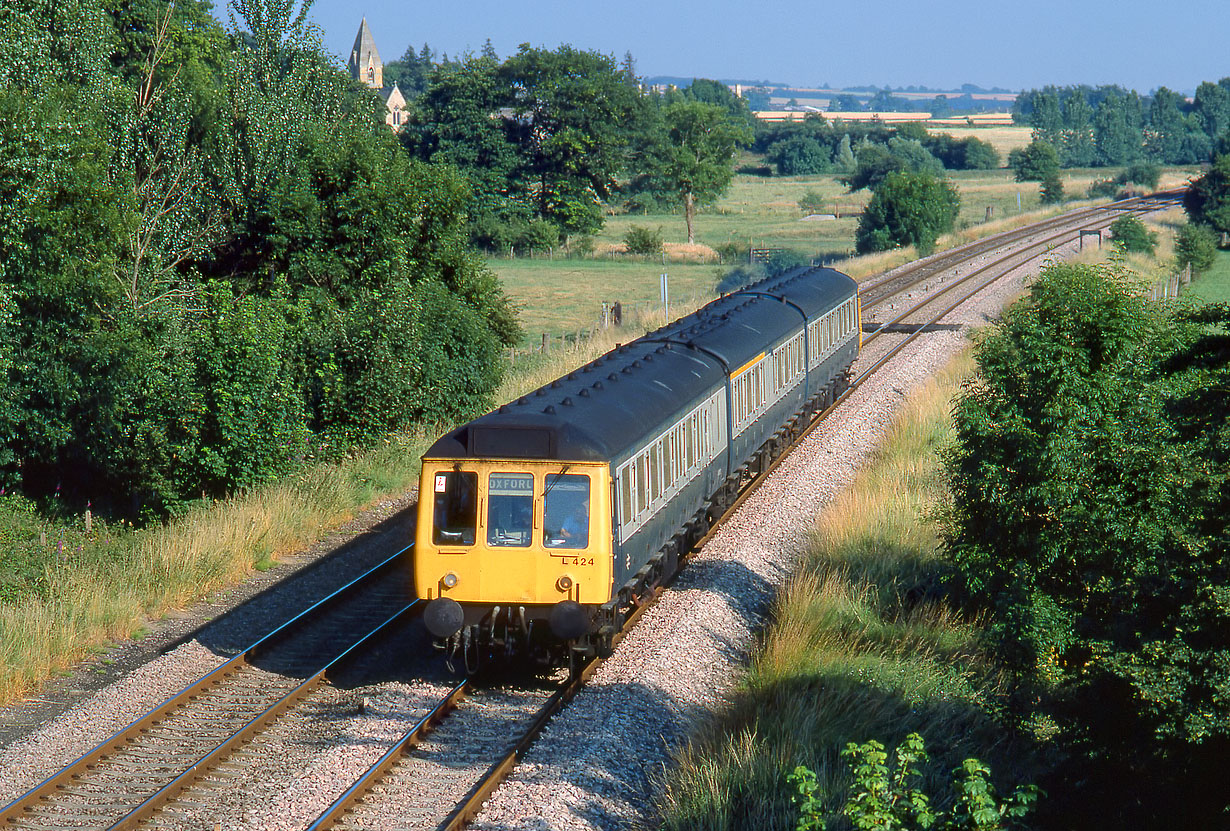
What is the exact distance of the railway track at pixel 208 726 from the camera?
920 cm

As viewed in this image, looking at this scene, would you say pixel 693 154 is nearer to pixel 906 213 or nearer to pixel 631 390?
pixel 906 213

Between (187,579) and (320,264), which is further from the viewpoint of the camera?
(320,264)

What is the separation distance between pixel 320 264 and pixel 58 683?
14853mm

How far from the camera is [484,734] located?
10508mm

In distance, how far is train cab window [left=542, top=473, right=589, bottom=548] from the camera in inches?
433

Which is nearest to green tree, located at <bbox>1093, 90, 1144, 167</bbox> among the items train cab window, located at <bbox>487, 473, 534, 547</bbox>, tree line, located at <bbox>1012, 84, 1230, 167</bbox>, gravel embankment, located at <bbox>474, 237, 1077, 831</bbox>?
tree line, located at <bbox>1012, 84, 1230, 167</bbox>

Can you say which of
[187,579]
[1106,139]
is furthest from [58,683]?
[1106,139]

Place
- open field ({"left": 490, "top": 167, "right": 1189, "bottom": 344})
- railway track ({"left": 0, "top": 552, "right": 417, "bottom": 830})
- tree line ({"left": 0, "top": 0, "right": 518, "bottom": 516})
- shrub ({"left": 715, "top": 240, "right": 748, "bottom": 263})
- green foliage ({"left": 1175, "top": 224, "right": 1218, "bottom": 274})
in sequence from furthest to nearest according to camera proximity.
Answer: shrub ({"left": 715, "top": 240, "right": 748, "bottom": 263}) → green foliage ({"left": 1175, "top": 224, "right": 1218, "bottom": 274}) → open field ({"left": 490, "top": 167, "right": 1189, "bottom": 344}) → tree line ({"left": 0, "top": 0, "right": 518, "bottom": 516}) → railway track ({"left": 0, "top": 552, "right": 417, "bottom": 830})

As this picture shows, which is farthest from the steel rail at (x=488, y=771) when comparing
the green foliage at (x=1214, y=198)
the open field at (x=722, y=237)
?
the green foliage at (x=1214, y=198)

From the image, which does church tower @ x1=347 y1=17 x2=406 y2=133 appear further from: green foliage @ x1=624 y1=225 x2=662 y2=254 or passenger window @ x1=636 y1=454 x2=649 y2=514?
passenger window @ x1=636 y1=454 x2=649 y2=514

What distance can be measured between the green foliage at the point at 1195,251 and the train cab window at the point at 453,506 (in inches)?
1833

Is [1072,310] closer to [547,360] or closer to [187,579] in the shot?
[187,579]

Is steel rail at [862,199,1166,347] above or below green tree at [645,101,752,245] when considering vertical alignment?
below

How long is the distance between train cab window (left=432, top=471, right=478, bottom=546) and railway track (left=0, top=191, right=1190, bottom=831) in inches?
59.6
